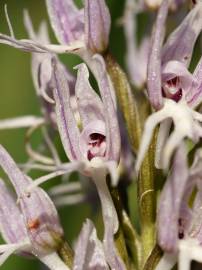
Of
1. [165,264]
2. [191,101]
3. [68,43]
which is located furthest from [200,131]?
[68,43]

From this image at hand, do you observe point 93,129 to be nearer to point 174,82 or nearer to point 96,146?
point 96,146

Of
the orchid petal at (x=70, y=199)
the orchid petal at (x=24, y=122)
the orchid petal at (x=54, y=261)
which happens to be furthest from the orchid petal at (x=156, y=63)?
the orchid petal at (x=70, y=199)

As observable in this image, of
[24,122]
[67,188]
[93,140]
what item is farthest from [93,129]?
[67,188]

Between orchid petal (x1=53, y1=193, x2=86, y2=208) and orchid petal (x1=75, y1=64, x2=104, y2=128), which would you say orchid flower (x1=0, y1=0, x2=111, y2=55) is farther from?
orchid petal (x1=53, y1=193, x2=86, y2=208)

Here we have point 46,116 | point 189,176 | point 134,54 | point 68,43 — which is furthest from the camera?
point 134,54

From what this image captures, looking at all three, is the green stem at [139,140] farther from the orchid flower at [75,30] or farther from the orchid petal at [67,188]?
the orchid petal at [67,188]

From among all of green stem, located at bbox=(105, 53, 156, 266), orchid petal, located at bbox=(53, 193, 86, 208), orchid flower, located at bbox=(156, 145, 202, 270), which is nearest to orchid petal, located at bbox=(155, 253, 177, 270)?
orchid flower, located at bbox=(156, 145, 202, 270)

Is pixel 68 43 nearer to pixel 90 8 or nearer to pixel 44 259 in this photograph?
pixel 90 8
